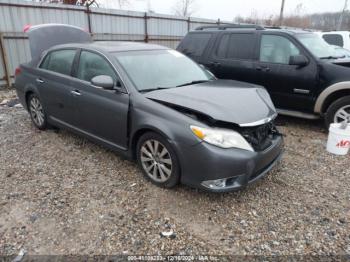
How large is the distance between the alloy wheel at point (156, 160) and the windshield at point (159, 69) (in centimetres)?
68

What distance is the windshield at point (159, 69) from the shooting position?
11.2 ft

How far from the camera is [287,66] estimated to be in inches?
200

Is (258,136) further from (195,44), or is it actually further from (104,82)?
(195,44)

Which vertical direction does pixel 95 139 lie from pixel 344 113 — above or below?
below

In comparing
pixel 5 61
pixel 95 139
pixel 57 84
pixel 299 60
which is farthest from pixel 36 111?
pixel 299 60

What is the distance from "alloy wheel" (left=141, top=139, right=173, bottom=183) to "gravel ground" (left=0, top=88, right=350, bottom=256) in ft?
0.52

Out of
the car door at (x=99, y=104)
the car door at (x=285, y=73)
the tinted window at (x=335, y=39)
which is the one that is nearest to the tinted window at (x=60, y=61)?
the car door at (x=99, y=104)

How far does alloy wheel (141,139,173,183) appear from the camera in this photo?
10.0ft

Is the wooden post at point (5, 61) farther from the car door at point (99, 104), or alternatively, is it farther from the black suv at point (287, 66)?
the black suv at point (287, 66)

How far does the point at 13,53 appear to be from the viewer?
842 cm

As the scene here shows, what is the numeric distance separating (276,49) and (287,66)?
42 centimetres

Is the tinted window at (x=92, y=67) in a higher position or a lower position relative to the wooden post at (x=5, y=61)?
higher

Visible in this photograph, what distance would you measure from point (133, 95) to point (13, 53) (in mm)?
7004

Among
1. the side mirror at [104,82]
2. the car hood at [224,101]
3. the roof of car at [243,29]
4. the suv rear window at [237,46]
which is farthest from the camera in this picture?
the suv rear window at [237,46]
